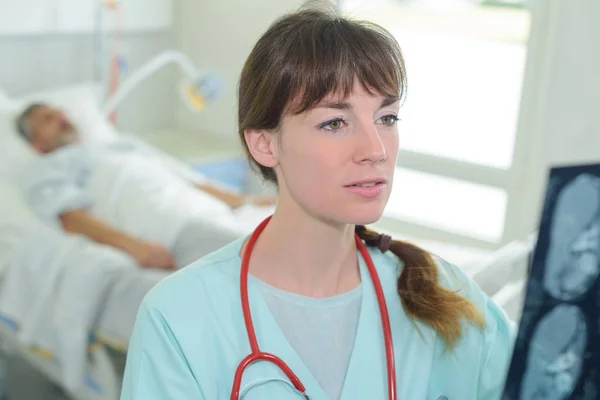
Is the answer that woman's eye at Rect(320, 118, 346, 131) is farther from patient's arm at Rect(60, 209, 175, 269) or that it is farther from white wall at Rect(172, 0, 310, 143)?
white wall at Rect(172, 0, 310, 143)

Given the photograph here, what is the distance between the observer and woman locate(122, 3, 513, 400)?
0.96m

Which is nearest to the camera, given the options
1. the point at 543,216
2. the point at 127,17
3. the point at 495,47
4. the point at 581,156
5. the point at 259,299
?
the point at 543,216

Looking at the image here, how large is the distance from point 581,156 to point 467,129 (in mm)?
807

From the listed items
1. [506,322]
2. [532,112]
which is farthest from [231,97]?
[506,322]

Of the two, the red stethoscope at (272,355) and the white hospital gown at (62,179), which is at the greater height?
the red stethoscope at (272,355)

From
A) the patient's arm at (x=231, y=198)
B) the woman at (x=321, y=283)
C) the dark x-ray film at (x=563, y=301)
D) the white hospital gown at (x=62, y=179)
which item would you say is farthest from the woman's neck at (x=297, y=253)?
the patient's arm at (x=231, y=198)

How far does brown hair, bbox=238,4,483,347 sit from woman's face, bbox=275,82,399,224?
0.02 metres

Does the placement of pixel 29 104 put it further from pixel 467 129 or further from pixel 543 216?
pixel 543 216

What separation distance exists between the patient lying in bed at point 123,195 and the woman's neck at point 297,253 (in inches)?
39.6

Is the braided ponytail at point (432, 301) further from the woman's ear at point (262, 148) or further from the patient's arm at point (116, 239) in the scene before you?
the patient's arm at point (116, 239)

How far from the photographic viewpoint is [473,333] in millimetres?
1105

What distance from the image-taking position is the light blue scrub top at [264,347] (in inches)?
38.7

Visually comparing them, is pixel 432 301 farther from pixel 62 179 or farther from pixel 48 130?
pixel 48 130

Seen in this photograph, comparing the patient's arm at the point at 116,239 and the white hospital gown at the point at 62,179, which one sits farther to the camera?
the white hospital gown at the point at 62,179
